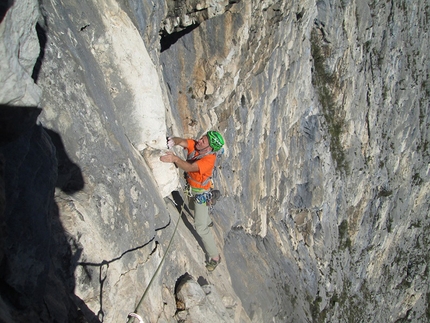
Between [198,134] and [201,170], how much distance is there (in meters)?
2.01

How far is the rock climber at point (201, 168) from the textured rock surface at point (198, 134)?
0.31 m

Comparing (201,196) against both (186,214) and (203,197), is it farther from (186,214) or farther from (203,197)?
(186,214)

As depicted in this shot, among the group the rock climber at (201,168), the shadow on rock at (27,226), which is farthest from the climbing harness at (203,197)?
the shadow on rock at (27,226)

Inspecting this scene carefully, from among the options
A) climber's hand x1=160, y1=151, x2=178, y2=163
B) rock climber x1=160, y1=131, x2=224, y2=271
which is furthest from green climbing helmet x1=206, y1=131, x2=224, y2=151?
climber's hand x1=160, y1=151, x2=178, y2=163

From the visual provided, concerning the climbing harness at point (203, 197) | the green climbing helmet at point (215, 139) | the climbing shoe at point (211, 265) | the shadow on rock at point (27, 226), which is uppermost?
the green climbing helmet at point (215, 139)

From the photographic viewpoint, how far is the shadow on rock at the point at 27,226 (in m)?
2.56

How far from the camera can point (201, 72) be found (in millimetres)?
8086

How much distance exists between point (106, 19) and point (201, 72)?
3.34 m

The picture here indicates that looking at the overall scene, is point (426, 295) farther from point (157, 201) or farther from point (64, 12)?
point (64, 12)

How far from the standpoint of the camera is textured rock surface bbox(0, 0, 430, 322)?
10.3 ft

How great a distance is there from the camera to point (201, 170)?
6.54 meters

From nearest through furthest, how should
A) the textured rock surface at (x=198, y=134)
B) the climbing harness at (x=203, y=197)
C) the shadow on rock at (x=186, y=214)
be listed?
the textured rock surface at (x=198, y=134), the climbing harness at (x=203, y=197), the shadow on rock at (x=186, y=214)

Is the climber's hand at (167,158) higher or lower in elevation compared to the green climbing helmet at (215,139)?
lower

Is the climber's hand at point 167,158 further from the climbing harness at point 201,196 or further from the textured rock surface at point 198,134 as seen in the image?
the climbing harness at point 201,196
